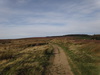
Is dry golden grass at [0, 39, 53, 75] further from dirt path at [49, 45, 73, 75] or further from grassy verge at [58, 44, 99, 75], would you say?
grassy verge at [58, 44, 99, 75]

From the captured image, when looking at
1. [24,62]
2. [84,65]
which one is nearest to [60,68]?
[84,65]

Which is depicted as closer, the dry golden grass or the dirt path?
the dirt path

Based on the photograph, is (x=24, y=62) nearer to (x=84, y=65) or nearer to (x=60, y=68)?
(x=60, y=68)

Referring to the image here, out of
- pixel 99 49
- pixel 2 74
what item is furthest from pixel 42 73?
pixel 99 49

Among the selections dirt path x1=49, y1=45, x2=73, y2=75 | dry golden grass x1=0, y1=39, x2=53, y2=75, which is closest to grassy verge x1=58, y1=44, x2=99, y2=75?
dirt path x1=49, y1=45, x2=73, y2=75

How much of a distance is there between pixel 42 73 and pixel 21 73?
165 cm

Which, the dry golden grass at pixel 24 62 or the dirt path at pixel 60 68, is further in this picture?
the dry golden grass at pixel 24 62

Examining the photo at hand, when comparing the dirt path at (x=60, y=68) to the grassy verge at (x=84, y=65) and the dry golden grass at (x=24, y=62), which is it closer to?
the grassy verge at (x=84, y=65)

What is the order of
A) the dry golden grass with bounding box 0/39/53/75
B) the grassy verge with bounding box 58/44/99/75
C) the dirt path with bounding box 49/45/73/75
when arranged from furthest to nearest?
the dry golden grass with bounding box 0/39/53/75
the grassy verge with bounding box 58/44/99/75
the dirt path with bounding box 49/45/73/75

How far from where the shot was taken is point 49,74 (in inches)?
380

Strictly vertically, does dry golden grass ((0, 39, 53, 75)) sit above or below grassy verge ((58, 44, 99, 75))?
above

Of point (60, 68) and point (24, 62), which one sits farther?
point (24, 62)

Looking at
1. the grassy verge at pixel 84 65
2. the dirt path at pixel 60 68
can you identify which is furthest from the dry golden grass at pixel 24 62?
the grassy verge at pixel 84 65

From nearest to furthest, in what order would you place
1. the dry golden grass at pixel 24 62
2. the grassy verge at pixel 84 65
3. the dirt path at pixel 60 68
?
the dirt path at pixel 60 68 < the grassy verge at pixel 84 65 < the dry golden grass at pixel 24 62
